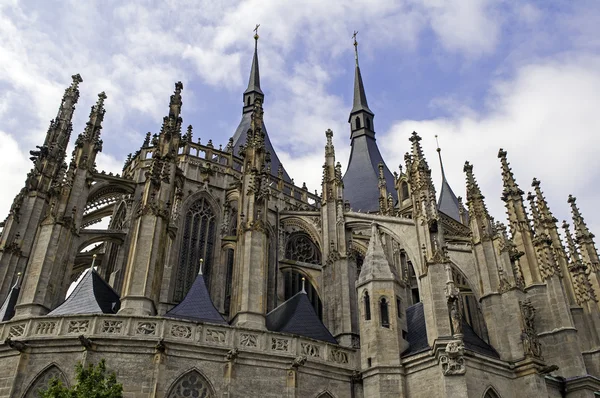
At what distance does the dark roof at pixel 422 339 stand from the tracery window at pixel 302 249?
301 inches

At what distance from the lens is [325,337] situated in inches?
599

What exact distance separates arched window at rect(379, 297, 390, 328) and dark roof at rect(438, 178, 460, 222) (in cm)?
1934

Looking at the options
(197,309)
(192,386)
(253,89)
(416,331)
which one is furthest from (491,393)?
(253,89)

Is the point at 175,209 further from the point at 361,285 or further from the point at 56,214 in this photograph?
the point at 361,285

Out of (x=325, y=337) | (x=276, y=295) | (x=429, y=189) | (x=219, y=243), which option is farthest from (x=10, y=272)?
(x=429, y=189)

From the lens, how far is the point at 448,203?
3488 centimetres

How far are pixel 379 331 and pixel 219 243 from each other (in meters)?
8.92

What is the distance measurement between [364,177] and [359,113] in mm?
9781

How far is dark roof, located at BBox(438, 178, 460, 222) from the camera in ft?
110

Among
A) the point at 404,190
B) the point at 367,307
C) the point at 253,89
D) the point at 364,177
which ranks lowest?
the point at 367,307

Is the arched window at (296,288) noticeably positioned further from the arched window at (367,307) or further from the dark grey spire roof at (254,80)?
the dark grey spire roof at (254,80)

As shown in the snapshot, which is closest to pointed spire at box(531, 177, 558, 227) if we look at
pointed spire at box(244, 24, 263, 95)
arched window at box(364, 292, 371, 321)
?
arched window at box(364, 292, 371, 321)

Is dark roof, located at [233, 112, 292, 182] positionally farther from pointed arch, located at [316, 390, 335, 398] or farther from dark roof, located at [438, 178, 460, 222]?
pointed arch, located at [316, 390, 335, 398]

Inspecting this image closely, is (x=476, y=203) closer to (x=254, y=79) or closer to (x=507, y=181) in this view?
(x=507, y=181)
